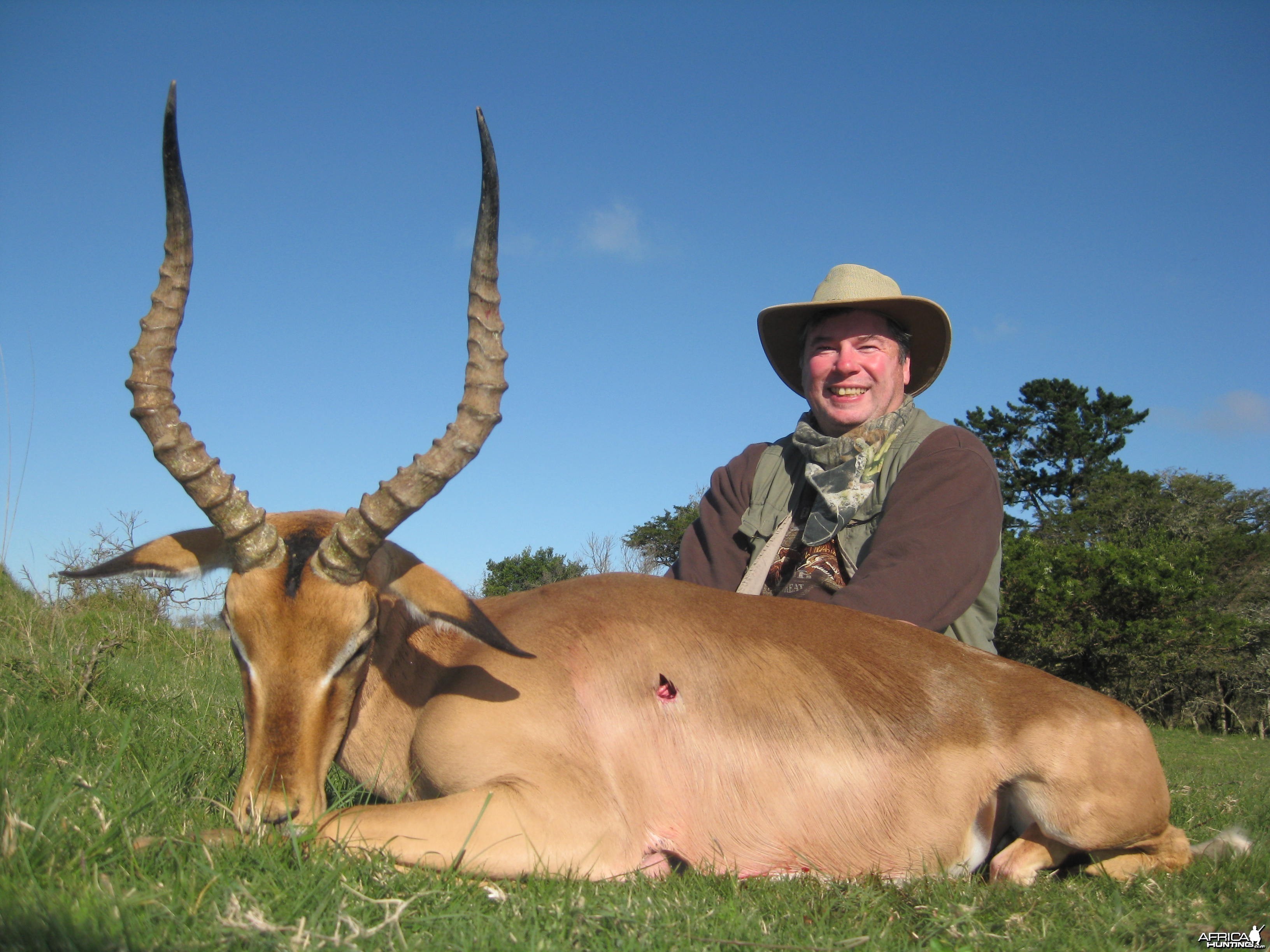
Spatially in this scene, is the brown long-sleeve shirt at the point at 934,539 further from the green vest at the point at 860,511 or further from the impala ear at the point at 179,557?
the impala ear at the point at 179,557

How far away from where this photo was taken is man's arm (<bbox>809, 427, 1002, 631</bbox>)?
15.8ft

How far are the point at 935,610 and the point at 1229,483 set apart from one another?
37086 millimetres

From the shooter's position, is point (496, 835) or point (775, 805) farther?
point (775, 805)

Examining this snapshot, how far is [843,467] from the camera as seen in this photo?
5750mm

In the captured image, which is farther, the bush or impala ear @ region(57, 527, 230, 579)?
the bush

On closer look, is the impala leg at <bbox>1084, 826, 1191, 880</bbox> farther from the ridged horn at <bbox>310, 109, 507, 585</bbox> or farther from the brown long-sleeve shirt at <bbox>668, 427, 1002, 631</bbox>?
the ridged horn at <bbox>310, 109, 507, 585</bbox>

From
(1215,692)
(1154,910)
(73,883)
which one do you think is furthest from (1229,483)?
(73,883)

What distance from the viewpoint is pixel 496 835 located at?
3.15 meters

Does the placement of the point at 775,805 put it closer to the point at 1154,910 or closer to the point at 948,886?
the point at 948,886

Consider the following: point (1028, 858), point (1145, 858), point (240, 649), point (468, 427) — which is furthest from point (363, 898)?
point (1145, 858)

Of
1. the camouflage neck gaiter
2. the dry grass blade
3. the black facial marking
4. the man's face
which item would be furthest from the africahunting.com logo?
the man's face

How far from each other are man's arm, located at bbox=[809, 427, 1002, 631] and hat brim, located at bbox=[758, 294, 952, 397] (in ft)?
4.01

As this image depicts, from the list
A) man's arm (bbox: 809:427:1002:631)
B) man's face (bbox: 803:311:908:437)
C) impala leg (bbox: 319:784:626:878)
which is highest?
man's face (bbox: 803:311:908:437)

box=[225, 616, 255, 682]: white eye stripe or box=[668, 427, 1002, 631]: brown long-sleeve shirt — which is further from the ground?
box=[668, 427, 1002, 631]: brown long-sleeve shirt
